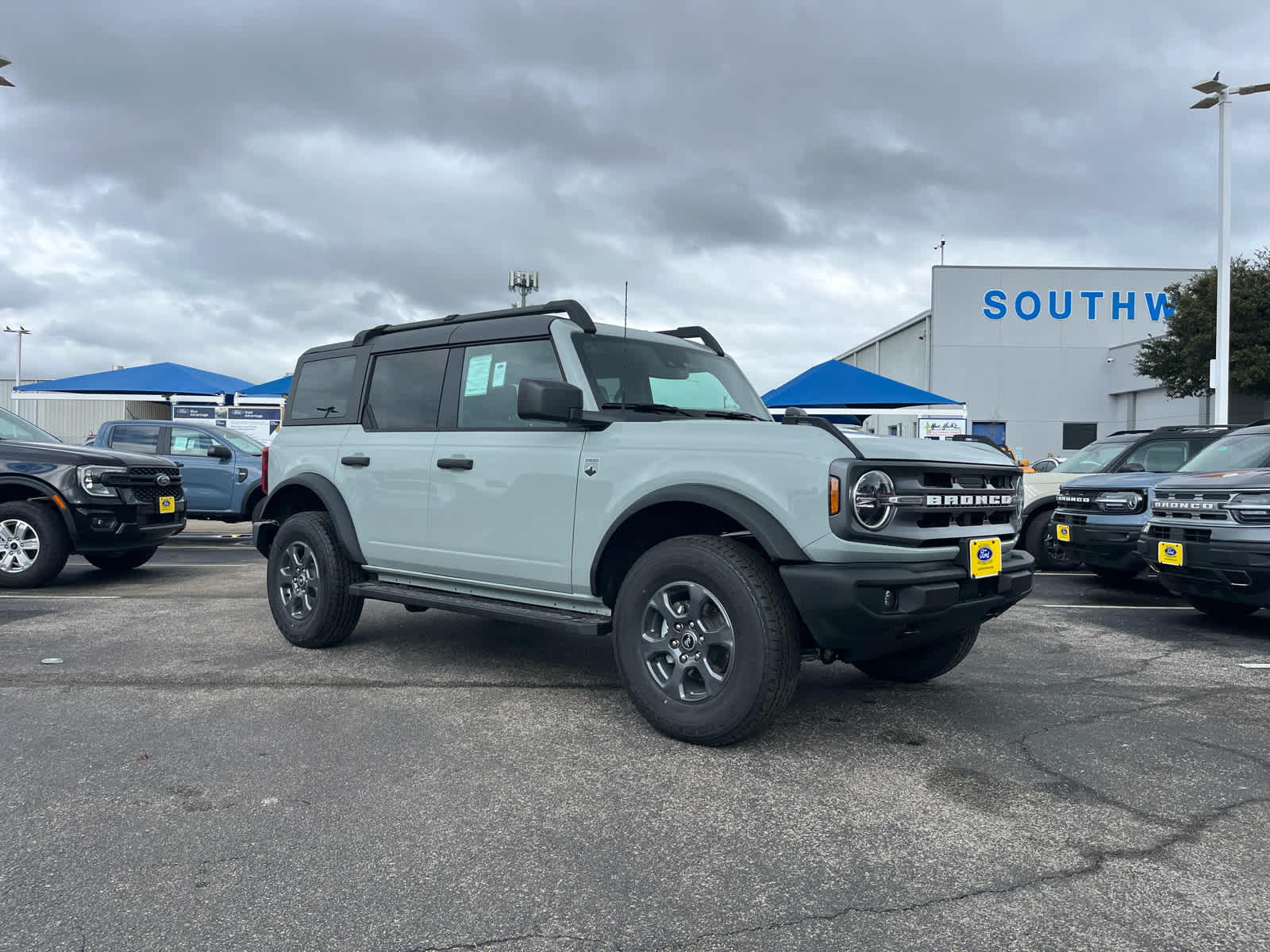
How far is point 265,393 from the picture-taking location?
20312mm

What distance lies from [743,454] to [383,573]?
8.76 ft

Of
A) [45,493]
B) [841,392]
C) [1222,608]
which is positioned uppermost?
[841,392]

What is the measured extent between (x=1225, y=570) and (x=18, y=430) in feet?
34.1

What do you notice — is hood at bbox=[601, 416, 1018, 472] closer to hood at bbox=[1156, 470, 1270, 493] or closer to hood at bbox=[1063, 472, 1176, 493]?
hood at bbox=[1156, 470, 1270, 493]

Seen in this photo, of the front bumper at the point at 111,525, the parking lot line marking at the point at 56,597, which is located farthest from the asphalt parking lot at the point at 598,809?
the front bumper at the point at 111,525

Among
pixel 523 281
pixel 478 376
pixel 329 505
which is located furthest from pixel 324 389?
pixel 523 281

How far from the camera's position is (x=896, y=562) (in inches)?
148

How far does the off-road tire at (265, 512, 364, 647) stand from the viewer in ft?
18.8

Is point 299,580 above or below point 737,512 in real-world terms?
below

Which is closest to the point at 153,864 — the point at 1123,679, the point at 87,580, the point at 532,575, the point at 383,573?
the point at 532,575

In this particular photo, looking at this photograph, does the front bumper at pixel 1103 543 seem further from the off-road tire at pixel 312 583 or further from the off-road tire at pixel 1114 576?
the off-road tire at pixel 312 583

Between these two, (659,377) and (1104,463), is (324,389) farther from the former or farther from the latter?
(1104,463)

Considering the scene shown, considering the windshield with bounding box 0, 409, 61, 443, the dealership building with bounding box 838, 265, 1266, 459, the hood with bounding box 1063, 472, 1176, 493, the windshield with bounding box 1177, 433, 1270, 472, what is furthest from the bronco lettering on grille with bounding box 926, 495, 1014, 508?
the dealership building with bounding box 838, 265, 1266, 459

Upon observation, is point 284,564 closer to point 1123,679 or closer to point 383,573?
point 383,573
